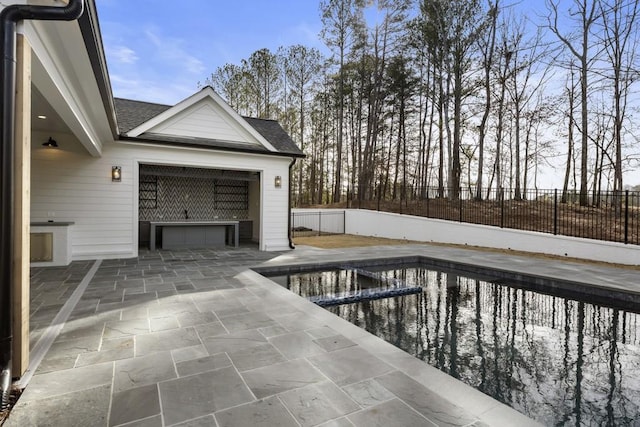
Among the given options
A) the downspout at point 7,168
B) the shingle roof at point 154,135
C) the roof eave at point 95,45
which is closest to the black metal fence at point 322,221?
the shingle roof at point 154,135

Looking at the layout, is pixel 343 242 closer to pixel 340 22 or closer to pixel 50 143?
pixel 50 143

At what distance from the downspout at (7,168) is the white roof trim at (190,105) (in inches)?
235

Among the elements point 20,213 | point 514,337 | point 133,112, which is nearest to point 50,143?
point 133,112

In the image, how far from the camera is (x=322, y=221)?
16.5 metres

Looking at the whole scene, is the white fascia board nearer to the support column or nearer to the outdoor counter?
the support column

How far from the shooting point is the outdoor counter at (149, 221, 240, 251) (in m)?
9.30

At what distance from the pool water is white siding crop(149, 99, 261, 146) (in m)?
4.89

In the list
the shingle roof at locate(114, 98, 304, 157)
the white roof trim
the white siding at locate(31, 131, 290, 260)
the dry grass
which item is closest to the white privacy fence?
the dry grass

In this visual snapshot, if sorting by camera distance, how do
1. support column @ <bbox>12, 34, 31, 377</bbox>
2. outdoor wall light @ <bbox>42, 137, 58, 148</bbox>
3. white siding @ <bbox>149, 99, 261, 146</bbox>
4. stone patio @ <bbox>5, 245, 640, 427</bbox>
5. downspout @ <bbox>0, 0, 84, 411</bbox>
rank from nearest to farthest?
stone patio @ <bbox>5, 245, 640, 427</bbox>, downspout @ <bbox>0, 0, 84, 411</bbox>, support column @ <bbox>12, 34, 31, 377</bbox>, outdoor wall light @ <bbox>42, 137, 58, 148</bbox>, white siding @ <bbox>149, 99, 261, 146</bbox>

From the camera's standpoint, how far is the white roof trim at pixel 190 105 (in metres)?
8.02

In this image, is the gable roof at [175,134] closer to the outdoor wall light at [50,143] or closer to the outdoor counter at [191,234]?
the outdoor wall light at [50,143]

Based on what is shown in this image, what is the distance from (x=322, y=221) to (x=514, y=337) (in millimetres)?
12994

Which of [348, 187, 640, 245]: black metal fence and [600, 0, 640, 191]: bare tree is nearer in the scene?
[348, 187, 640, 245]: black metal fence

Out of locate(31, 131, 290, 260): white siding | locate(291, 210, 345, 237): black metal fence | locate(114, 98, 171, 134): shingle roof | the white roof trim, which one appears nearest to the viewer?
locate(31, 131, 290, 260): white siding
